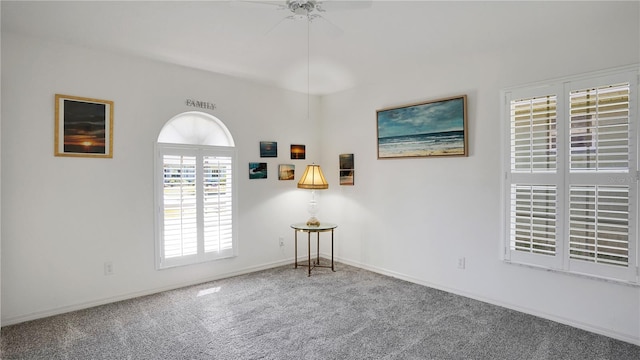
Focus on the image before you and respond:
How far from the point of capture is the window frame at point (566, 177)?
2.76 metres

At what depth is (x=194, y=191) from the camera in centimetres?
411

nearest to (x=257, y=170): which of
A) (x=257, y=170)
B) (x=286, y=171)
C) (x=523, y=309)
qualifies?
(x=257, y=170)

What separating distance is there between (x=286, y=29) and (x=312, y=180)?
2210 millimetres

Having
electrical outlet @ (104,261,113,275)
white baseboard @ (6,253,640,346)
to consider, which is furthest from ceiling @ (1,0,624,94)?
white baseboard @ (6,253,640,346)

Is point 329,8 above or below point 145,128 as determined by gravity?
above

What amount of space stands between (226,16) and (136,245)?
254 centimetres

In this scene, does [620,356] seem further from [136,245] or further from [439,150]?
[136,245]

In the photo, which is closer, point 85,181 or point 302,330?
point 302,330

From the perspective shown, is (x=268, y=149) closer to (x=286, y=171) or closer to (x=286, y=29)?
(x=286, y=171)

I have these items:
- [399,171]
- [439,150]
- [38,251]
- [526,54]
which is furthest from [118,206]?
[526,54]

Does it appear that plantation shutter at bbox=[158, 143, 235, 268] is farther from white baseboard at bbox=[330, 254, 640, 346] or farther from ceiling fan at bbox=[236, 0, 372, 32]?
ceiling fan at bbox=[236, 0, 372, 32]

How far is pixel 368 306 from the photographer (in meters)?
3.49

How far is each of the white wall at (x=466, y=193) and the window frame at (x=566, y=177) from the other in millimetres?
75

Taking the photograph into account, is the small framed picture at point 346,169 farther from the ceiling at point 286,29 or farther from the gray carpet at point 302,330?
the gray carpet at point 302,330
